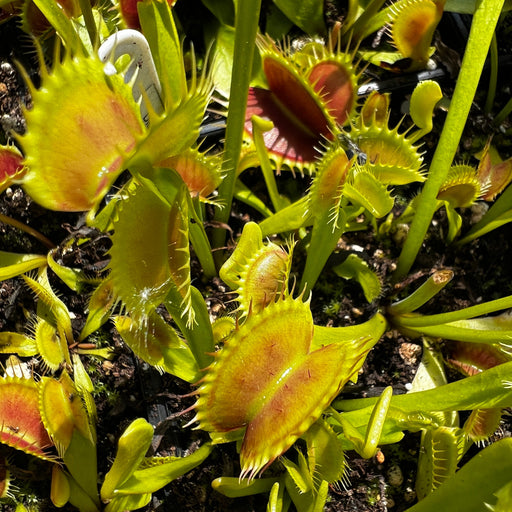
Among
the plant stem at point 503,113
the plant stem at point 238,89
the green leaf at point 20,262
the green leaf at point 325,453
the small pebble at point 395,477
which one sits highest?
the plant stem at point 238,89

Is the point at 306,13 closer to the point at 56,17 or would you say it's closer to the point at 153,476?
the point at 56,17

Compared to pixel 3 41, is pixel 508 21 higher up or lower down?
lower down

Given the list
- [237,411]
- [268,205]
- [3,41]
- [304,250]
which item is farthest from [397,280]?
[3,41]

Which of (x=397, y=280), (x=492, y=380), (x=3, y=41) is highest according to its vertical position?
(x=3, y=41)

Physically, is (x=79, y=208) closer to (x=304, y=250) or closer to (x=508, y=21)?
(x=304, y=250)

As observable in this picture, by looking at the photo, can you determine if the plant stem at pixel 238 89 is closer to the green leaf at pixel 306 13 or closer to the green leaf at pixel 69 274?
the green leaf at pixel 69 274

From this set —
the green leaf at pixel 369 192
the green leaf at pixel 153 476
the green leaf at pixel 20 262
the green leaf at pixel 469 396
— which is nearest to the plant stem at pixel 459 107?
the green leaf at pixel 369 192

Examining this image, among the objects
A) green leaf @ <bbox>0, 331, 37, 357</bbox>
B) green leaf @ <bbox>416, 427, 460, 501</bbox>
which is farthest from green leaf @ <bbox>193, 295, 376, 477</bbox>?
green leaf @ <bbox>0, 331, 37, 357</bbox>

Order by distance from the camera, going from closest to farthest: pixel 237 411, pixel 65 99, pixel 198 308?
pixel 65 99, pixel 237 411, pixel 198 308

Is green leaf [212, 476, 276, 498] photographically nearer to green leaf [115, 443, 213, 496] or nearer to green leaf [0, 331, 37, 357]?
green leaf [115, 443, 213, 496]
